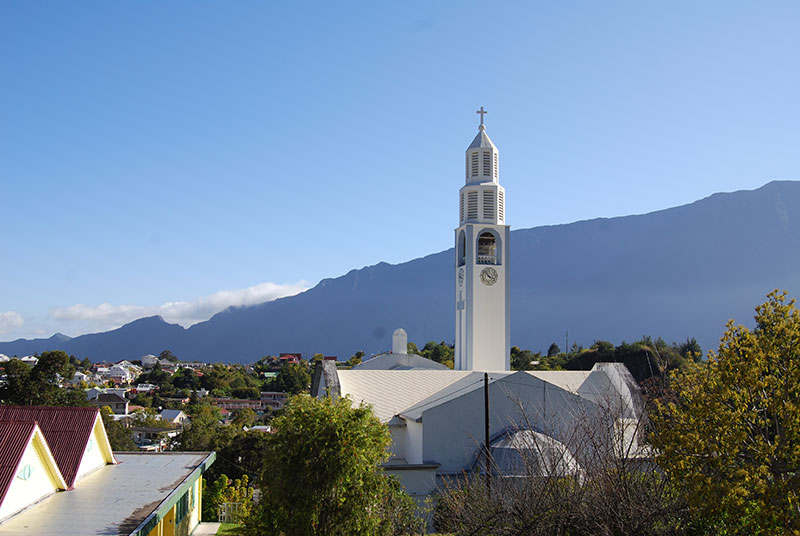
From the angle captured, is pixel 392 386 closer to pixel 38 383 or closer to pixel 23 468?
pixel 23 468

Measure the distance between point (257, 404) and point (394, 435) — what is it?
277 ft

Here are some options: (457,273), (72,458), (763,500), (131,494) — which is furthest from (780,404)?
(457,273)

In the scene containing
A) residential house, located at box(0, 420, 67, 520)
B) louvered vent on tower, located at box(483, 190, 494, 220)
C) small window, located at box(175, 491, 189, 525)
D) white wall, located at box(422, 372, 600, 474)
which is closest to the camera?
residential house, located at box(0, 420, 67, 520)

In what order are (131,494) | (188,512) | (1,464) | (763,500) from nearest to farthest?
(763,500)
(1,464)
(131,494)
(188,512)

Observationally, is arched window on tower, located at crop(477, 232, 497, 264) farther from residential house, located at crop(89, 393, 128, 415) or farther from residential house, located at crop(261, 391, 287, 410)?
residential house, located at crop(261, 391, 287, 410)

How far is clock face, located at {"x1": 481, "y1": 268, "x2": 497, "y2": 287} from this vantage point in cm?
3850

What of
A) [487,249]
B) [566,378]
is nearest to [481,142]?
[487,249]

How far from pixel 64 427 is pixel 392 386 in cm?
1451

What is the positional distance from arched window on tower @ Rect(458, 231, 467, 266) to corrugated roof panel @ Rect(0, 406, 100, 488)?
2469cm

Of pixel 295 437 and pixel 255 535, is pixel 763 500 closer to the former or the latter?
pixel 295 437

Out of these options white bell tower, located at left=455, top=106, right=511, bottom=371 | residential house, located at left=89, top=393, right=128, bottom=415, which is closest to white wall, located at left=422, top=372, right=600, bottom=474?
white bell tower, located at left=455, top=106, right=511, bottom=371

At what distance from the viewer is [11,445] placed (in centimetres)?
1309

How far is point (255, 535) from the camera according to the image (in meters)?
15.1

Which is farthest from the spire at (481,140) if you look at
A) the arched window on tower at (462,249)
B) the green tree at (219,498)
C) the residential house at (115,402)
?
the residential house at (115,402)
